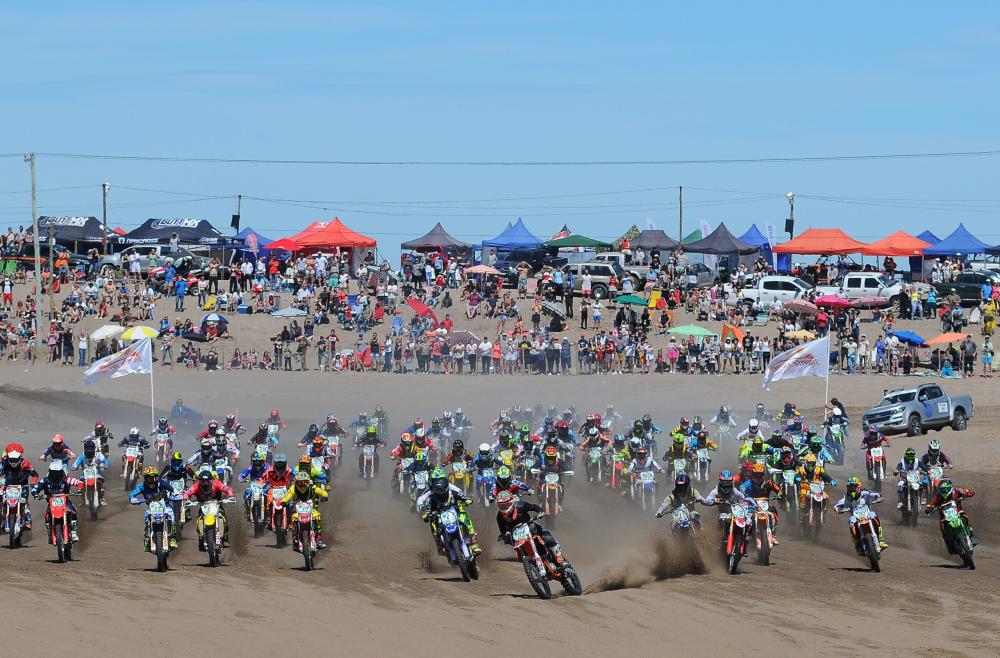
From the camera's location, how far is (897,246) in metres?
51.6

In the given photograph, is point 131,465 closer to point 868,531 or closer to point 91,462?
point 91,462

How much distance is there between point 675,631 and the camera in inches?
541

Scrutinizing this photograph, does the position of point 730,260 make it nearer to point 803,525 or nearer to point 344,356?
point 344,356

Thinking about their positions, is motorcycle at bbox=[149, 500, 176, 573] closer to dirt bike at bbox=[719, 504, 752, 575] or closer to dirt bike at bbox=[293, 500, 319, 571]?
dirt bike at bbox=[293, 500, 319, 571]

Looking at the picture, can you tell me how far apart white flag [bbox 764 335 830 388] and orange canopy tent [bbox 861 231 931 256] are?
1875cm

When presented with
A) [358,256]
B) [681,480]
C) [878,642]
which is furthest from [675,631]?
[358,256]

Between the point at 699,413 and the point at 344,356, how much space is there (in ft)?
38.6

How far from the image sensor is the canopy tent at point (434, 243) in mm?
56719

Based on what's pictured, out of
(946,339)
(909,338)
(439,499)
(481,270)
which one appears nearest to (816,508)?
(439,499)

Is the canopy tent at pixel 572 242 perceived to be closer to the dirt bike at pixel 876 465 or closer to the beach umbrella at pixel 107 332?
the beach umbrella at pixel 107 332

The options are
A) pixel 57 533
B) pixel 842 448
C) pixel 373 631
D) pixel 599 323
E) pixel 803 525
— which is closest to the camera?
Result: pixel 373 631

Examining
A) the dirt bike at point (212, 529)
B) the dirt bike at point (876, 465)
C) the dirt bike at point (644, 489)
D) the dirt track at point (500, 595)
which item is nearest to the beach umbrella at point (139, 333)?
the dirt track at point (500, 595)

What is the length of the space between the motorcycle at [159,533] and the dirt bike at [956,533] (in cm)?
965

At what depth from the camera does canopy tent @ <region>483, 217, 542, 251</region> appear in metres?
55.0
